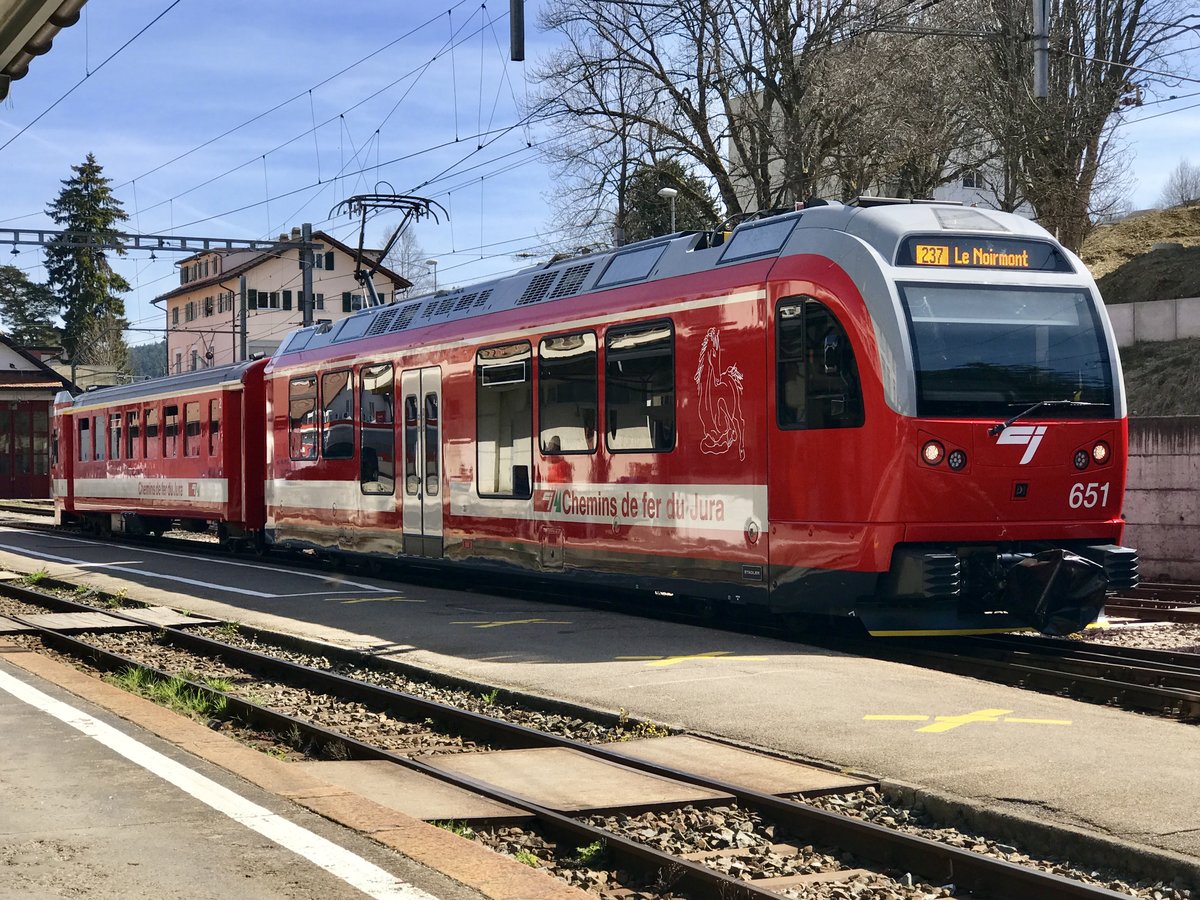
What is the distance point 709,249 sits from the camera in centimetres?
1234

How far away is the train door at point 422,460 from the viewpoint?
54.3ft

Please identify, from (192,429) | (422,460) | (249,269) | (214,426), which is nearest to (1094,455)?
(422,460)

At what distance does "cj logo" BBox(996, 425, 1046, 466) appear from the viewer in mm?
10625

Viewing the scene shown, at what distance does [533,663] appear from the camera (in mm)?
10578

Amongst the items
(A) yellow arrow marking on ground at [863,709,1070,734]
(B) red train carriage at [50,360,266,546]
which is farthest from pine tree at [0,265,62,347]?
(A) yellow arrow marking on ground at [863,709,1070,734]

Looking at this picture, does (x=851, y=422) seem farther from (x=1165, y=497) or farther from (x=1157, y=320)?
(x=1157, y=320)

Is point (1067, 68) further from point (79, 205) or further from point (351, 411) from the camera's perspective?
point (79, 205)

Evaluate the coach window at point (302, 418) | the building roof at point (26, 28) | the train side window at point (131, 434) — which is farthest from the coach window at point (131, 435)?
the building roof at point (26, 28)

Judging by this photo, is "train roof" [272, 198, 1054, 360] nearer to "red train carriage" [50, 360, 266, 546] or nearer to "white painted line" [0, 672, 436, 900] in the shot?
"white painted line" [0, 672, 436, 900]

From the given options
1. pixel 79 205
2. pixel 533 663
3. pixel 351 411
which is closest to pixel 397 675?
pixel 533 663

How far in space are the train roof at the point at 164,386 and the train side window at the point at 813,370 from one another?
14.7 metres

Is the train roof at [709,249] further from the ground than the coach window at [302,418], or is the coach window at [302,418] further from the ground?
the train roof at [709,249]

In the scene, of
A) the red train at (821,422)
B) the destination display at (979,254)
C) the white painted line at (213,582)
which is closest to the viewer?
the red train at (821,422)

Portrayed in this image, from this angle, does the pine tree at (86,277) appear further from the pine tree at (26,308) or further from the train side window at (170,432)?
the train side window at (170,432)
